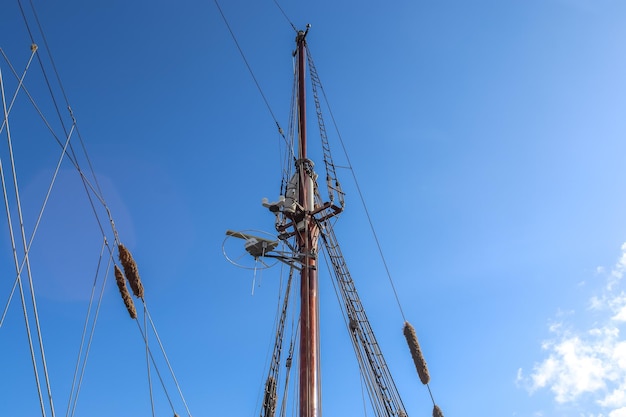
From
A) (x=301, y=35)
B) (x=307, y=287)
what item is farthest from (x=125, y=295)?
(x=301, y=35)

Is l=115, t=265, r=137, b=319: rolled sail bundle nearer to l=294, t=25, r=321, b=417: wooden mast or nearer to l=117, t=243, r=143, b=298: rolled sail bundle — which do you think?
l=117, t=243, r=143, b=298: rolled sail bundle

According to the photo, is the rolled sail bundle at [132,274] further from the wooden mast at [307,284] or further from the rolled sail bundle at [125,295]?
the wooden mast at [307,284]

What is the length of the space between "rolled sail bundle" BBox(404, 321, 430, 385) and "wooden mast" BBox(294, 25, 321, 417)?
9.52 feet

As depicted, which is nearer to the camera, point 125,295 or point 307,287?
point 125,295

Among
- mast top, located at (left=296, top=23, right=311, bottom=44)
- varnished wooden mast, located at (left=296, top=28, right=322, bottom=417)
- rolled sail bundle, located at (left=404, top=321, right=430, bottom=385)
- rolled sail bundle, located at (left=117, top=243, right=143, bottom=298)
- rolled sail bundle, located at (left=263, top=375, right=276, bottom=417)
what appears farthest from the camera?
mast top, located at (left=296, top=23, right=311, bottom=44)

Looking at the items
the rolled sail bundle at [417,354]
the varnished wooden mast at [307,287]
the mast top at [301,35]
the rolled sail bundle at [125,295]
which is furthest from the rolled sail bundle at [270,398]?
the mast top at [301,35]

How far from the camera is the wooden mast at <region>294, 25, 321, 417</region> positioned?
1265cm

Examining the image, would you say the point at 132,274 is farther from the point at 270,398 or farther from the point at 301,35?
the point at 301,35

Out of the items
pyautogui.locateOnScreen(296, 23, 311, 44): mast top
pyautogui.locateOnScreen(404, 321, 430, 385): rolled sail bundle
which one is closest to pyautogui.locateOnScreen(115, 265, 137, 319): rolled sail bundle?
pyautogui.locateOnScreen(404, 321, 430, 385): rolled sail bundle

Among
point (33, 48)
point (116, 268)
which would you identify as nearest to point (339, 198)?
point (116, 268)

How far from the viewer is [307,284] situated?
15.1 meters

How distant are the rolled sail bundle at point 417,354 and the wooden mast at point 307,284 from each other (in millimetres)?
2903

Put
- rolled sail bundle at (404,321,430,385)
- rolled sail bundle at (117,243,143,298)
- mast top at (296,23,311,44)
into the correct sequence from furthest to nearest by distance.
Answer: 1. mast top at (296,23,311,44)
2. rolled sail bundle at (404,321,430,385)
3. rolled sail bundle at (117,243,143,298)

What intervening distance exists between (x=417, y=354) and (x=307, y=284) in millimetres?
3944
